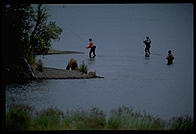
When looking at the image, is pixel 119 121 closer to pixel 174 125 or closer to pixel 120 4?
pixel 174 125

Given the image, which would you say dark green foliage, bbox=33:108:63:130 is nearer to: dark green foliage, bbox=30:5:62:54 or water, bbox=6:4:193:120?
water, bbox=6:4:193:120

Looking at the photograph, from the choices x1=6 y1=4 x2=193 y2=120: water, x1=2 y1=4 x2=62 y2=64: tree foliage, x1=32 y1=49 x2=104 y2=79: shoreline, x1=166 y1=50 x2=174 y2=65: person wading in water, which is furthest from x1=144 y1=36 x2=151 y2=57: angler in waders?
x1=2 y1=4 x2=62 y2=64: tree foliage

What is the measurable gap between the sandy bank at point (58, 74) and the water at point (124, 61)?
0.04 meters

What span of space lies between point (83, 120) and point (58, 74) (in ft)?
1.70

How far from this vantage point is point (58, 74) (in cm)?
265

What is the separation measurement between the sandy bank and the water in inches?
1.7

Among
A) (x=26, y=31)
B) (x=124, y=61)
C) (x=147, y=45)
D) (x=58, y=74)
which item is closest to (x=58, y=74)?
(x=58, y=74)

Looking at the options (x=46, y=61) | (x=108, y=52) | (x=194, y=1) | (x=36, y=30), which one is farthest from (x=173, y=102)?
(x=36, y=30)

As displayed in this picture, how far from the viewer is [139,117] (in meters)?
2.52

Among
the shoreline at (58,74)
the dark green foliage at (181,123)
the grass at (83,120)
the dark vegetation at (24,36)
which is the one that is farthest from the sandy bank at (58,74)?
the dark green foliage at (181,123)

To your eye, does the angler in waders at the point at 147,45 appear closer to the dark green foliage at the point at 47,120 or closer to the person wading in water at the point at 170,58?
the person wading in water at the point at 170,58

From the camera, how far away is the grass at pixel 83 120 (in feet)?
8.09

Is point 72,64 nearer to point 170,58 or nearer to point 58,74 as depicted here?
point 58,74

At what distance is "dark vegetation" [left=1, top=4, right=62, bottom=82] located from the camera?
100 inches
